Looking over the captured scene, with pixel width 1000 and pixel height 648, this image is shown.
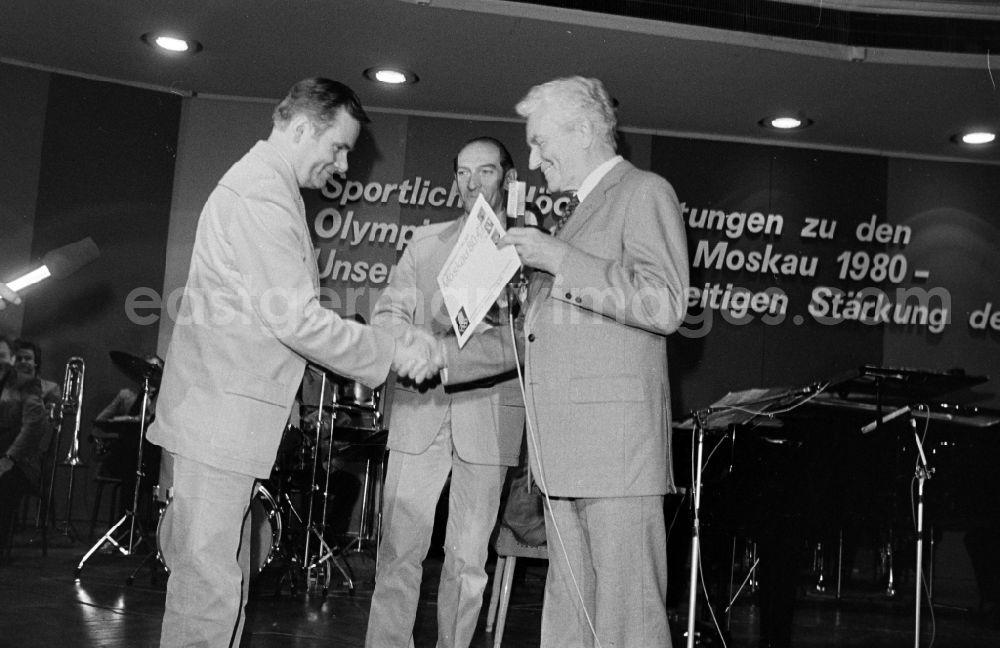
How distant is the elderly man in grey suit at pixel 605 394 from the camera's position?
6.72 feet

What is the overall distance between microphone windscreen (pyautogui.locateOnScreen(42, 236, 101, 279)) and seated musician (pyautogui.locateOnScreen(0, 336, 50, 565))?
10.1 ft

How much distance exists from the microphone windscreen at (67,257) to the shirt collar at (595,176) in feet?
4.67

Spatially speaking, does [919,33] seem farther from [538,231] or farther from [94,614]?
[94,614]

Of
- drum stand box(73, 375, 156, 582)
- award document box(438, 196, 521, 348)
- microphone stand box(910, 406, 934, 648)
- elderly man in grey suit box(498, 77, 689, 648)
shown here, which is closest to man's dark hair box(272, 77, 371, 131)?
award document box(438, 196, 521, 348)

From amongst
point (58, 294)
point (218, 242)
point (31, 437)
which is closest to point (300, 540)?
point (31, 437)

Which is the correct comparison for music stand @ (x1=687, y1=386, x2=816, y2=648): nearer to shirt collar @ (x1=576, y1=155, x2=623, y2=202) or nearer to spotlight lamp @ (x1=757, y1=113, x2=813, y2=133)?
shirt collar @ (x1=576, y1=155, x2=623, y2=202)

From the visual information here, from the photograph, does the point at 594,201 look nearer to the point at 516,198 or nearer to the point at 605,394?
the point at 516,198

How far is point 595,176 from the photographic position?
7.42 feet

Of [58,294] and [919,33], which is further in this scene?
[58,294]

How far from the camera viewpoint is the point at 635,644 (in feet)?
6.64

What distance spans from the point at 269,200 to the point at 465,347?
72 cm

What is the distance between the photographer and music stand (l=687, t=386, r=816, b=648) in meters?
3.60

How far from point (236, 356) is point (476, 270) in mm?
598

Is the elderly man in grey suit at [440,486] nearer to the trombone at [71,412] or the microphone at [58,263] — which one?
the microphone at [58,263]
